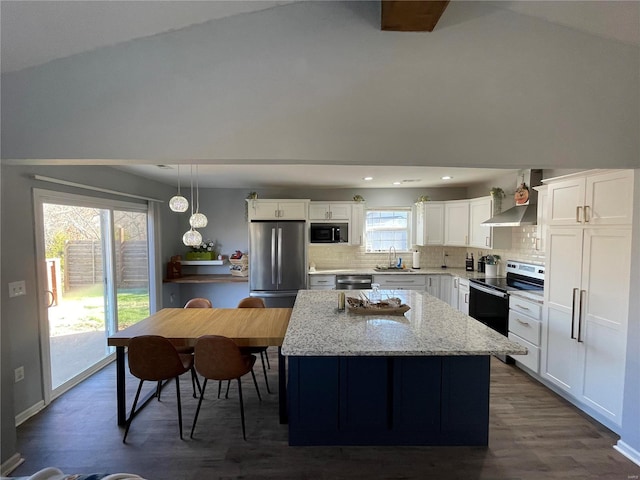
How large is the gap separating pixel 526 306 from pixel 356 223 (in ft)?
8.93

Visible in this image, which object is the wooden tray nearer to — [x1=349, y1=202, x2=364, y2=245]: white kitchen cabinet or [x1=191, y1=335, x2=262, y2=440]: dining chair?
[x1=191, y1=335, x2=262, y2=440]: dining chair

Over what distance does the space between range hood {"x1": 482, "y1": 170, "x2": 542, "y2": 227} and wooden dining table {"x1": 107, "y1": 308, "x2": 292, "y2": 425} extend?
285cm

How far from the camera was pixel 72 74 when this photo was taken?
1933mm

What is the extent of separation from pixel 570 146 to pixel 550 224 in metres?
1.10

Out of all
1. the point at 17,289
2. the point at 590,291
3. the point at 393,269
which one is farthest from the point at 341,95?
the point at 393,269

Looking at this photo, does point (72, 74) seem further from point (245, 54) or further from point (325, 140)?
point (325, 140)

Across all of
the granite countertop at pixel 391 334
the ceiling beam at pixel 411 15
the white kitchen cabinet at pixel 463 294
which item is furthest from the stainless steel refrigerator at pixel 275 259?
the ceiling beam at pixel 411 15

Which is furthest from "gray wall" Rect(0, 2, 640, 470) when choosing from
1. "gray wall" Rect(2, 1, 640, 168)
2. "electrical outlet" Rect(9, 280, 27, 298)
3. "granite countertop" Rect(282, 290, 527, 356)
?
"granite countertop" Rect(282, 290, 527, 356)

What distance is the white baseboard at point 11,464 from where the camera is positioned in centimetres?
198

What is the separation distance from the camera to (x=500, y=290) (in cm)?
352

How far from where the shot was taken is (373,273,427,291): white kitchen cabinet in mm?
4922

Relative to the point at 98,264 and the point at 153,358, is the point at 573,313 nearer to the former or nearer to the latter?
the point at 153,358

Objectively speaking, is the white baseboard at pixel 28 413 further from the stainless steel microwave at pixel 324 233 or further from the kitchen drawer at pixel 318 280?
the stainless steel microwave at pixel 324 233

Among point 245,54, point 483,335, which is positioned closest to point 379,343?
point 483,335
